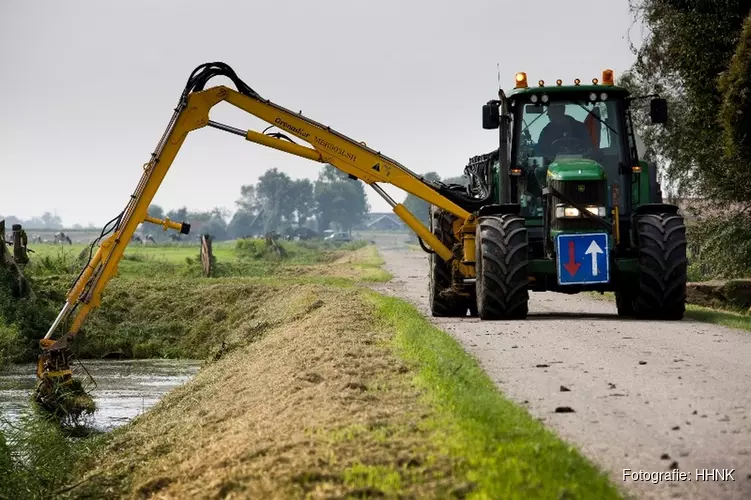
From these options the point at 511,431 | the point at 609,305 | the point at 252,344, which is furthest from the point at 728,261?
the point at 511,431

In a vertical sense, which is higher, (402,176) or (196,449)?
(402,176)

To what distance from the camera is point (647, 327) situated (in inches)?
724

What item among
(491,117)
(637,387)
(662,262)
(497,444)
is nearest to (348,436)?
(497,444)

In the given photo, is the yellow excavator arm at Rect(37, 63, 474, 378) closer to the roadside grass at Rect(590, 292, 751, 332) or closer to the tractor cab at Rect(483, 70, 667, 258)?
the tractor cab at Rect(483, 70, 667, 258)

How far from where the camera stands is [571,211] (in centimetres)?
2017

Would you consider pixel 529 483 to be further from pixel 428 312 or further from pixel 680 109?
pixel 680 109

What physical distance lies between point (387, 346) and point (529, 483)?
27.0ft

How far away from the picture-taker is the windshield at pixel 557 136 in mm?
21438

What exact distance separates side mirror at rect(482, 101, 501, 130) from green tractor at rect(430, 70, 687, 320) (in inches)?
0.7

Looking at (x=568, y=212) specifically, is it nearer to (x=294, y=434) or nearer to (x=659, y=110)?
(x=659, y=110)

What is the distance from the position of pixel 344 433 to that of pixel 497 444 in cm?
128

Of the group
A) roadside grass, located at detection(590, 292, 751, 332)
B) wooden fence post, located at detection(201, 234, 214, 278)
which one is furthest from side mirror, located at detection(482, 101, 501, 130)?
wooden fence post, located at detection(201, 234, 214, 278)

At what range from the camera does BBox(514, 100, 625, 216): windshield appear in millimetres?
21438

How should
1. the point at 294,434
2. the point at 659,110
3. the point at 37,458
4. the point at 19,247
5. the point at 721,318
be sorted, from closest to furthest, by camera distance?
the point at 294,434 < the point at 37,458 < the point at 659,110 < the point at 721,318 < the point at 19,247
